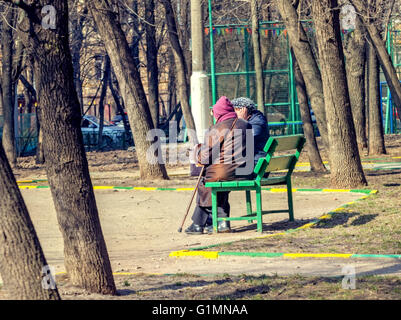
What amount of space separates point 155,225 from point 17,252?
17.1 ft

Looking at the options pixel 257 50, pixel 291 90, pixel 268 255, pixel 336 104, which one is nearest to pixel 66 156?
pixel 268 255

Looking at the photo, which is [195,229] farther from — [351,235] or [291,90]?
[291,90]

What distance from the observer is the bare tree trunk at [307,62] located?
13336 millimetres

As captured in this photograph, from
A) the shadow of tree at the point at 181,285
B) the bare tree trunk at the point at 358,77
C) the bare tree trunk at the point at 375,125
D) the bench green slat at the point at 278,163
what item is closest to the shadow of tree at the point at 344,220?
the bench green slat at the point at 278,163

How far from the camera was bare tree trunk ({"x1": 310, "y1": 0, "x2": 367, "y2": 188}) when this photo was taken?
1176 cm

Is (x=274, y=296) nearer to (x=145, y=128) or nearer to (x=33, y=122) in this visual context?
(x=145, y=128)

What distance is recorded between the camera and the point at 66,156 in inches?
221

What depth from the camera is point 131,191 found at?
13219mm

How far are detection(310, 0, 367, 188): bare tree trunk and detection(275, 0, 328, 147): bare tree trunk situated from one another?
1.38 m

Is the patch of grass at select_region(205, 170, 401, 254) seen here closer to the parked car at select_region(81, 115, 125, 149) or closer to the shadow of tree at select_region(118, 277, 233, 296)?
the shadow of tree at select_region(118, 277, 233, 296)

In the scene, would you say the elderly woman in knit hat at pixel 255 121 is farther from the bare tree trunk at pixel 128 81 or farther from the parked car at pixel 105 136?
the parked car at pixel 105 136

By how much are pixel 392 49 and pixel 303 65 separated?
53.0 ft

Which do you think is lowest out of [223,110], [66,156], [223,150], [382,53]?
[223,150]

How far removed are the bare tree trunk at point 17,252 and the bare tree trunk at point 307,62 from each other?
9.33 m
